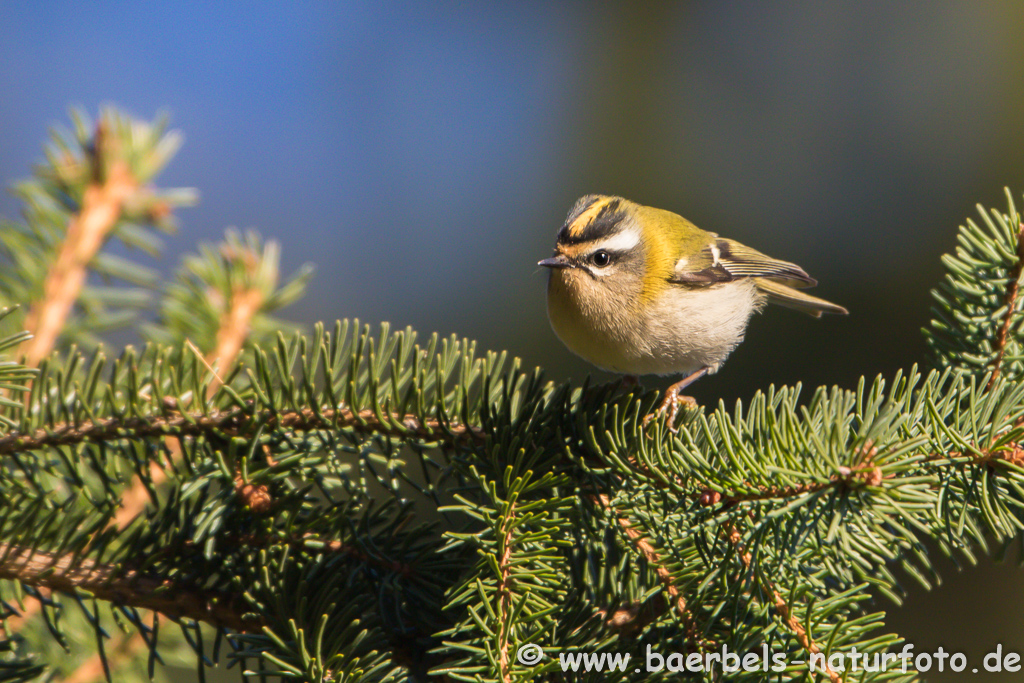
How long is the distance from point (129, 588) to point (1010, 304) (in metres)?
1.53

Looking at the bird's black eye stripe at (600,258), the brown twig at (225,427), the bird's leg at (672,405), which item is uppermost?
the bird's black eye stripe at (600,258)

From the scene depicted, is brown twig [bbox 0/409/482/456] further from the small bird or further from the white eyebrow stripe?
the white eyebrow stripe

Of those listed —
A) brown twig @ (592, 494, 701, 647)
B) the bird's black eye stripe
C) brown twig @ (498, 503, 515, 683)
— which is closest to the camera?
brown twig @ (498, 503, 515, 683)

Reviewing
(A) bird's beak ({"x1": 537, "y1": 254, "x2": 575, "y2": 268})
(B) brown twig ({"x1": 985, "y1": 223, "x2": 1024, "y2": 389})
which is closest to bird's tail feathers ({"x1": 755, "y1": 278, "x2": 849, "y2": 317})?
(A) bird's beak ({"x1": 537, "y1": 254, "x2": 575, "y2": 268})

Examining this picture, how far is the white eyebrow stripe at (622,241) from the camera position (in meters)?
2.18

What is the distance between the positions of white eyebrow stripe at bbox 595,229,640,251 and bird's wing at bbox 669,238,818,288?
0.16 metres

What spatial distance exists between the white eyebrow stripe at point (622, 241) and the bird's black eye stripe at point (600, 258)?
0.01m

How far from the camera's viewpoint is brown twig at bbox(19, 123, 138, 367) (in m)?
1.71

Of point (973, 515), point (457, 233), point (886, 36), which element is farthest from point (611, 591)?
point (886, 36)

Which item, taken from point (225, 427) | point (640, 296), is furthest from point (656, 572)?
point (640, 296)

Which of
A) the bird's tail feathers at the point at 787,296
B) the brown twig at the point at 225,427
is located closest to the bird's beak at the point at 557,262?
the brown twig at the point at 225,427

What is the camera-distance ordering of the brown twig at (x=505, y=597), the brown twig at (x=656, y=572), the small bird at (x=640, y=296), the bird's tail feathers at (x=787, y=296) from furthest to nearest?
the bird's tail feathers at (x=787, y=296) → the small bird at (x=640, y=296) → the brown twig at (x=656, y=572) → the brown twig at (x=505, y=597)

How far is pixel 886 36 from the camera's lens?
18.7 ft

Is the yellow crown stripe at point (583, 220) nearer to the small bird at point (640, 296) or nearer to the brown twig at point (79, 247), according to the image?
the small bird at point (640, 296)
